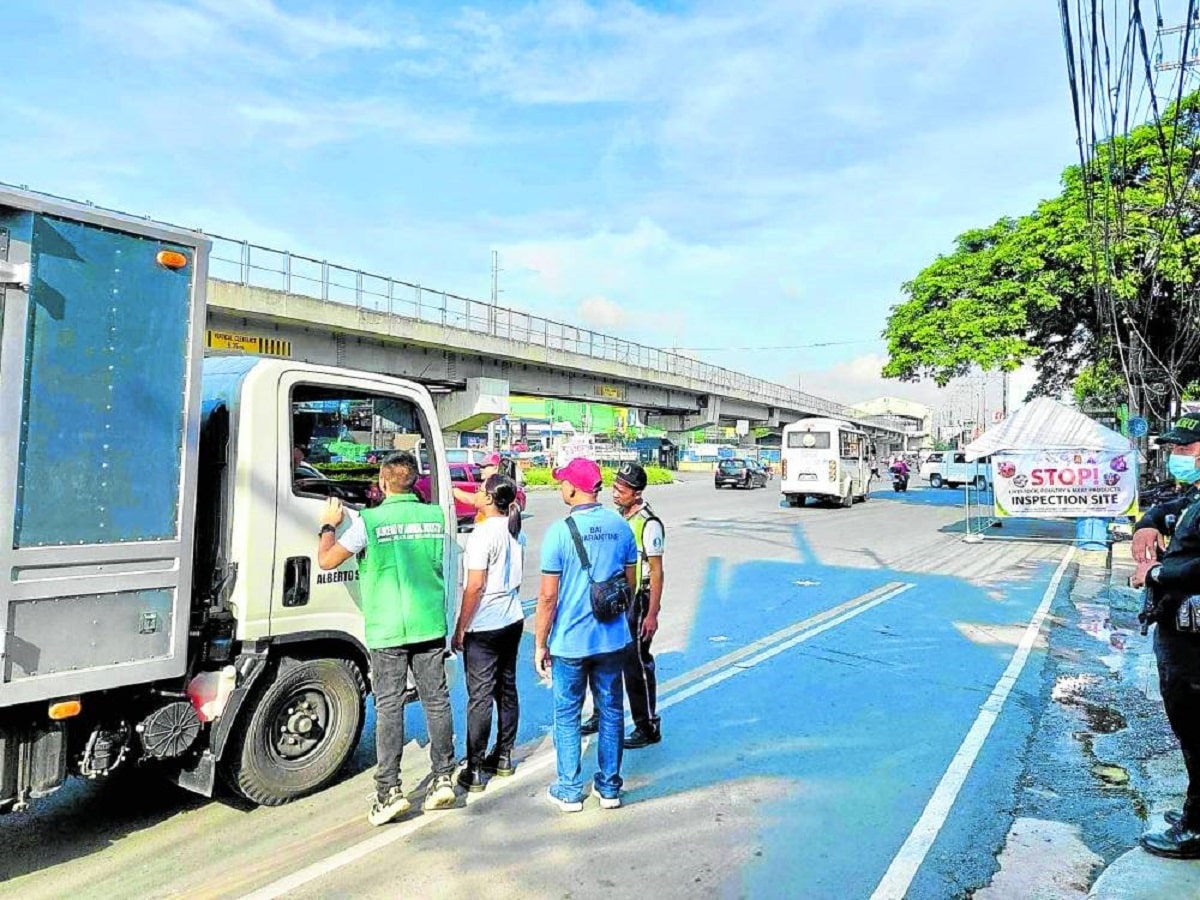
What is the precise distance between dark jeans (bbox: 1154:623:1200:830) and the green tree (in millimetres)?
17156

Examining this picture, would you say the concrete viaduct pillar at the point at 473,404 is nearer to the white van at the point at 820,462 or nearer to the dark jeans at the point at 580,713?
the white van at the point at 820,462

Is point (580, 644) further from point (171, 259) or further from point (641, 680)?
point (171, 259)

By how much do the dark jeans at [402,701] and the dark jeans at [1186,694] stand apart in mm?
3320

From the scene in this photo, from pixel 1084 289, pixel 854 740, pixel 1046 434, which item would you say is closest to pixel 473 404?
pixel 1084 289

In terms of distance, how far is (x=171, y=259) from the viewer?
353 cm

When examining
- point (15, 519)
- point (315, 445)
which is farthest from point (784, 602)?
point (15, 519)

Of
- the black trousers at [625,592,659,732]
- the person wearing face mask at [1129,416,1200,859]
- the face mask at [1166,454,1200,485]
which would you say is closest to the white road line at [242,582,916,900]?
the black trousers at [625,592,659,732]

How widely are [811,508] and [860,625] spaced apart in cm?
1846

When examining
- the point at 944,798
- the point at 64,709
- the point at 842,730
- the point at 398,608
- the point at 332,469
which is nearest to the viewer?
the point at 64,709

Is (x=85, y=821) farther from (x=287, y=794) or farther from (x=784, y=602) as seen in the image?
(x=784, y=602)

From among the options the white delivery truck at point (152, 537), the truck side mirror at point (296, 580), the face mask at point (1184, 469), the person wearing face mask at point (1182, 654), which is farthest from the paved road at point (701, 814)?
the face mask at point (1184, 469)

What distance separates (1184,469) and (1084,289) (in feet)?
64.4

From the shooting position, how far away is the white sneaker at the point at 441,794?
13.4 ft

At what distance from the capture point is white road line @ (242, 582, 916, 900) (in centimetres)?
349
